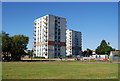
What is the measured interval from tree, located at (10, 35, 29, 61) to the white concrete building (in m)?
81.5

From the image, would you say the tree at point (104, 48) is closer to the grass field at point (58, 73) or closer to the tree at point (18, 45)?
the tree at point (18, 45)

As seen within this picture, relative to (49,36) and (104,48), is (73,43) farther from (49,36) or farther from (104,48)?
(49,36)

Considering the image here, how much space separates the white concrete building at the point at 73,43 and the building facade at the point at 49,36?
3007 cm

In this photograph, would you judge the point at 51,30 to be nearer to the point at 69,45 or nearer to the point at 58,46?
the point at 58,46

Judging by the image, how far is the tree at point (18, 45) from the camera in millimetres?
65250

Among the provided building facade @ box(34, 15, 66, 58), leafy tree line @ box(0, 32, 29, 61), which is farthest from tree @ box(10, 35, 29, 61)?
building facade @ box(34, 15, 66, 58)

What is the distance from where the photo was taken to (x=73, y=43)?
152250mm

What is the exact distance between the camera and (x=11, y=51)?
64.9 meters


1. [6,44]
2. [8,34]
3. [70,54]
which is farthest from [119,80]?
[70,54]

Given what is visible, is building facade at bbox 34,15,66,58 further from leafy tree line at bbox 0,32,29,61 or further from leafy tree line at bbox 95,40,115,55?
leafy tree line at bbox 0,32,29,61

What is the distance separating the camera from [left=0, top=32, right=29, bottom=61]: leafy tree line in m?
62.5

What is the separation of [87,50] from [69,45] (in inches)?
733

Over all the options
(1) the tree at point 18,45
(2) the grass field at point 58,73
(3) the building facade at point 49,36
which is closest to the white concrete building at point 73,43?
(3) the building facade at point 49,36

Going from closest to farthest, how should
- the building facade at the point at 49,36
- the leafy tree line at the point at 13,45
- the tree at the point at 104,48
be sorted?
the leafy tree line at the point at 13,45
the building facade at the point at 49,36
the tree at the point at 104,48
